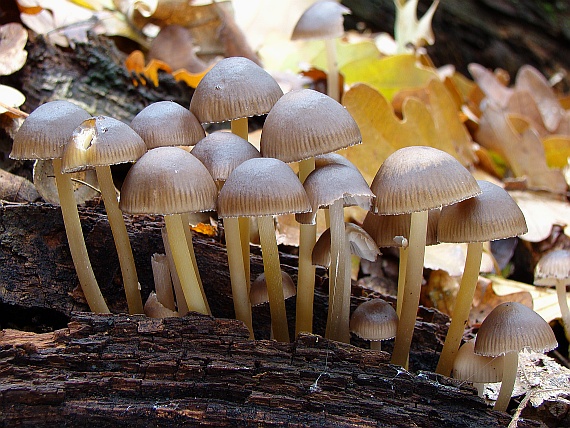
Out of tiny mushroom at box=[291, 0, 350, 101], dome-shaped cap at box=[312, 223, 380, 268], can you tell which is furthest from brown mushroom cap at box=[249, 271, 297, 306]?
tiny mushroom at box=[291, 0, 350, 101]

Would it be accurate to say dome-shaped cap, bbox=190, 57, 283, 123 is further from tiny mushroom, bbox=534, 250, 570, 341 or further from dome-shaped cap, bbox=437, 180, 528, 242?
tiny mushroom, bbox=534, 250, 570, 341

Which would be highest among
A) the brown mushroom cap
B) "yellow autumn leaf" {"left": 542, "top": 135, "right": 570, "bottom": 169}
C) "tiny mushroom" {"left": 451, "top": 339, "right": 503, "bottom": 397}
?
"yellow autumn leaf" {"left": 542, "top": 135, "right": 570, "bottom": 169}

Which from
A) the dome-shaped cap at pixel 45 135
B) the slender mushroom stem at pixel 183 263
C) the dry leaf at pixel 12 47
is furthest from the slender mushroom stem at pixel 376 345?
the dry leaf at pixel 12 47

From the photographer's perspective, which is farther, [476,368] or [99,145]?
[476,368]

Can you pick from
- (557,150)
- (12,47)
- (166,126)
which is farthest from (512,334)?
(557,150)

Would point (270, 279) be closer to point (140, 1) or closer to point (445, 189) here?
point (445, 189)

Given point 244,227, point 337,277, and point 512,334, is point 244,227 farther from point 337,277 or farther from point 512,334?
point 512,334
